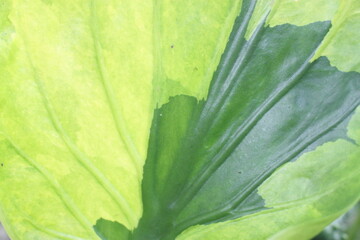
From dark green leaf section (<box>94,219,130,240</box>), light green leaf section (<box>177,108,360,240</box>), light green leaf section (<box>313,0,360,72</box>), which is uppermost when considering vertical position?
light green leaf section (<box>313,0,360,72</box>)

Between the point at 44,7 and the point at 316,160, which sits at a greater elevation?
the point at 44,7

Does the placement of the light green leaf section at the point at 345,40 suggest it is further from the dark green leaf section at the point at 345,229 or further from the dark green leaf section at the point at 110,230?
the dark green leaf section at the point at 345,229

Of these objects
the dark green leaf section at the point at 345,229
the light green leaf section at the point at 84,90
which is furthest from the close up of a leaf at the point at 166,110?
the dark green leaf section at the point at 345,229

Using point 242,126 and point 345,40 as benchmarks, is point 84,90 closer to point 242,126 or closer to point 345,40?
point 242,126

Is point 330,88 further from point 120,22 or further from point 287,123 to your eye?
point 120,22

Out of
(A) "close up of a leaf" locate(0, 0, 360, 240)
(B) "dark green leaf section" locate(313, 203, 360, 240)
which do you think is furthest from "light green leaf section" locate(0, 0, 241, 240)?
(B) "dark green leaf section" locate(313, 203, 360, 240)

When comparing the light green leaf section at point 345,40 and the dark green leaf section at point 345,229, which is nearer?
the light green leaf section at point 345,40

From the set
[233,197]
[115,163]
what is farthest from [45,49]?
[233,197]

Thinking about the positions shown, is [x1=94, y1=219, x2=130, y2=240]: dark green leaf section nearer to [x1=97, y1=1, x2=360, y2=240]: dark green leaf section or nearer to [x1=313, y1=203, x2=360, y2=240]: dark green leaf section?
[x1=97, y1=1, x2=360, y2=240]: dark green leaf section
